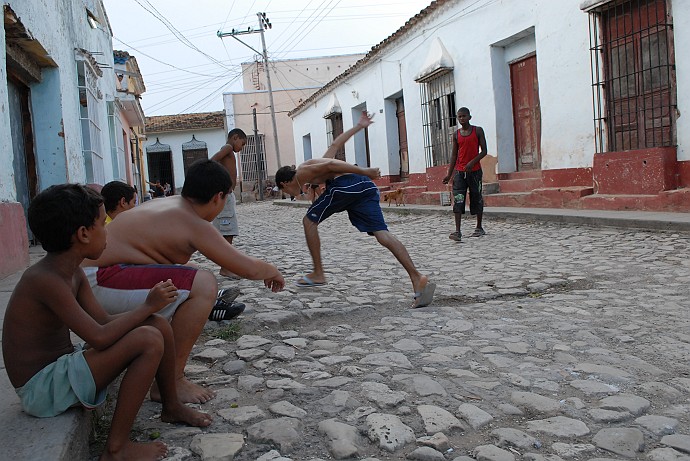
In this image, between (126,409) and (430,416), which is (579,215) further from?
(126,409)

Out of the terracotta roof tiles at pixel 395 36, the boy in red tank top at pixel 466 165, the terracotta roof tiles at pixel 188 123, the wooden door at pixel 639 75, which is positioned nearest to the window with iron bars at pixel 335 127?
the terracotta roof tiles at pixel 395 36

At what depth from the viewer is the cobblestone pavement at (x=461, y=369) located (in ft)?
7.11

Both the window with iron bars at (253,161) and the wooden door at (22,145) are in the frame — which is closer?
the wooden door at (22,145)

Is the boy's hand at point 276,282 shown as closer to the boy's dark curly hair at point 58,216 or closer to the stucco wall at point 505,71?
the boy's dark curly hair at point 58,216

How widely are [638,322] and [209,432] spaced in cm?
256

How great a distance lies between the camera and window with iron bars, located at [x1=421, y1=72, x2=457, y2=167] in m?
13.7

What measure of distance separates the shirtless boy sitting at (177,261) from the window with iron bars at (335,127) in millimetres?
19678

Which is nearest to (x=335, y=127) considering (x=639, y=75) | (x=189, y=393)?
(x=639, y=75)

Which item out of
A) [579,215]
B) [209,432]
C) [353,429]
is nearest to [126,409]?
[209,432]

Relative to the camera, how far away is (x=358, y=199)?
15.8ft

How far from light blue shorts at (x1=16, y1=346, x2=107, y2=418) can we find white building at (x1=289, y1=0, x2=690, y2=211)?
7342mm

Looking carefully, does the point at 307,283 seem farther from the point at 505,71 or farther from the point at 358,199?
the point at 505,71

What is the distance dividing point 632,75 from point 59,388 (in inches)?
332

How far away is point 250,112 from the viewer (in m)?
33.0
